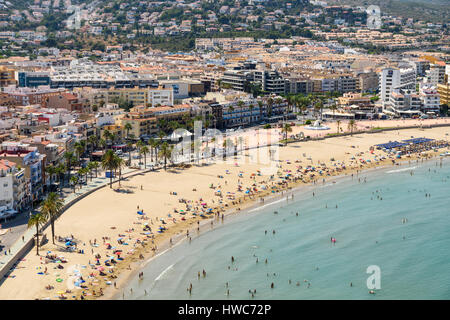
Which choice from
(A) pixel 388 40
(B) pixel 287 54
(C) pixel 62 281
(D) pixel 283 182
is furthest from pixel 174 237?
(A) pixel 388 40

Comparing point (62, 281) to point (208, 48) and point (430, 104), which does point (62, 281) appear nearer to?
point (430, 104)

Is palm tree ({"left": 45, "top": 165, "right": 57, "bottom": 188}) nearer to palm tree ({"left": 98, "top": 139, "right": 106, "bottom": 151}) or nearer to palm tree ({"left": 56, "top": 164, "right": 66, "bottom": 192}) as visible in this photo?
palm tree ({"left": 56, "top": 164, "right": 66, "bottom": 192})

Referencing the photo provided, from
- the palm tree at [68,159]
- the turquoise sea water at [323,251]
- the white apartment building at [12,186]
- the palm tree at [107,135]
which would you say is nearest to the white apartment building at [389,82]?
the turquoise sea water at [323,251]

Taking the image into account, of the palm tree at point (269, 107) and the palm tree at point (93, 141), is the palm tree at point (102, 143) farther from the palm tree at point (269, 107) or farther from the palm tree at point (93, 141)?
the palm tree at point (269, 107)

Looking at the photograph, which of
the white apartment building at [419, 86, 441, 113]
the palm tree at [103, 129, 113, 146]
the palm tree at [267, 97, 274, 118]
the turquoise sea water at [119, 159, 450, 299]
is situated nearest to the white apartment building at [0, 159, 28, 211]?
the turquoise sea water at [119, 159, 450, 299]

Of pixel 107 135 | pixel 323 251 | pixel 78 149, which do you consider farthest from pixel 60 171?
pixel 323 251
